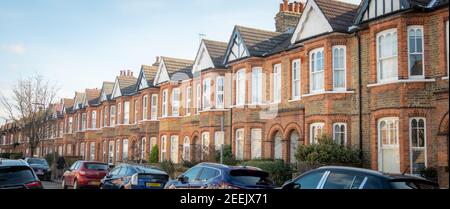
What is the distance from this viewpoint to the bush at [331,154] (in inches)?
733

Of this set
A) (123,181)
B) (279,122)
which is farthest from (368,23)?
(123,181)

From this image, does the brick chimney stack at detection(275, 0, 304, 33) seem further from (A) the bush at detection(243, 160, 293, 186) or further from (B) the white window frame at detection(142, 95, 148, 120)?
(B) the white window frame at detection(142, 95, 148, 120)

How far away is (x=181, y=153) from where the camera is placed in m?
31.8

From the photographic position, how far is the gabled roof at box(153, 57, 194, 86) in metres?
32.8

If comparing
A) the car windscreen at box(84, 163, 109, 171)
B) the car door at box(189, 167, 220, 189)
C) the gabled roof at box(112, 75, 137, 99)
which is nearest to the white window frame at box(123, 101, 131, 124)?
the gabled roof at box(112, 75, 137, 99)

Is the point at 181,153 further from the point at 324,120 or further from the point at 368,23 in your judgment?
the point at 368,23

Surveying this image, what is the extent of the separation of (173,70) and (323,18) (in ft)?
49.8

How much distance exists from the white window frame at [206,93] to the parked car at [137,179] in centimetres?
1245

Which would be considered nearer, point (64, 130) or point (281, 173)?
point (281, 173)

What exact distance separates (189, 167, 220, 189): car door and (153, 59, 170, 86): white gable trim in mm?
21978

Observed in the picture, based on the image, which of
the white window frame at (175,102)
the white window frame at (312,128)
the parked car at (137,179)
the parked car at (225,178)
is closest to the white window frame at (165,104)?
the white window frame at (175,102)

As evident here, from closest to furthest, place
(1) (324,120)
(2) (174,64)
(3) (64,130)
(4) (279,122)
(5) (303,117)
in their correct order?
(1) (324,120), (5) (303,117), (4) (279,122), (2) (174,64), (3) (64,130)

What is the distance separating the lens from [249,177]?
10852mm

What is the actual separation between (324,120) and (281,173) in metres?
2.96
